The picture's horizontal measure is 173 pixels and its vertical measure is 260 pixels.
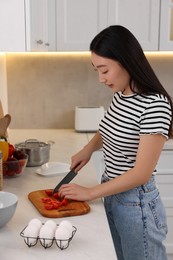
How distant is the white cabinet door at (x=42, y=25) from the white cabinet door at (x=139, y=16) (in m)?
0.35

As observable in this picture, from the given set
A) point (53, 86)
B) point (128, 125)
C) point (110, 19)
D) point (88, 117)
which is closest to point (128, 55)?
point (128, 125)

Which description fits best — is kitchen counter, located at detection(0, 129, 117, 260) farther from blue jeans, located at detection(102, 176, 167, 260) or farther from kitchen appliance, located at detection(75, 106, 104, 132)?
kitchen appliance, located at detection(75, 106, 104, 132)

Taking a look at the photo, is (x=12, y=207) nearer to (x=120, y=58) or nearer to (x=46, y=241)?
(x=46, y=241)

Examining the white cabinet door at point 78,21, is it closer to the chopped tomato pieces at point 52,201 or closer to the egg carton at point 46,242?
the chopped tomato pieces at point 52,201

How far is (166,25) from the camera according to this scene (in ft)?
8.25

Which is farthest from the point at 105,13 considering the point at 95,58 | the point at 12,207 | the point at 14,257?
the point at 14,257

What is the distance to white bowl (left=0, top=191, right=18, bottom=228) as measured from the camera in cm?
123

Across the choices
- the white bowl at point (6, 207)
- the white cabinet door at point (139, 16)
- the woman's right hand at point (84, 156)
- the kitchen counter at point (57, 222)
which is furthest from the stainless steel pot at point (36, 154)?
the white cabinet door at point (139, 16)

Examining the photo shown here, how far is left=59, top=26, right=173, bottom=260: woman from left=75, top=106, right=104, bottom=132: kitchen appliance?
1.18 meters

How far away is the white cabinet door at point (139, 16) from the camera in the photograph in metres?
2.48

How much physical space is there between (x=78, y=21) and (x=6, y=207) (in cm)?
155

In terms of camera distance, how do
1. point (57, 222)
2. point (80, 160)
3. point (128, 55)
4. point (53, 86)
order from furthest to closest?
point (53, 86)
point (80, 160)
point (128, 55)
point (57, 222)

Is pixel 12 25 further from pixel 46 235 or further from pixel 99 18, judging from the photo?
pixel 46 235

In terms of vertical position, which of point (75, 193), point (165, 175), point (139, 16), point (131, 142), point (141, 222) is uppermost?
point (139, 16)
